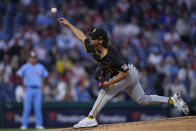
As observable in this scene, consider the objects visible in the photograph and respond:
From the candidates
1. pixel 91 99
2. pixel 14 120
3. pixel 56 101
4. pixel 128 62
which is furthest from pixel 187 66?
pixel 128 62

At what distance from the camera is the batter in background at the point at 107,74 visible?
781cm

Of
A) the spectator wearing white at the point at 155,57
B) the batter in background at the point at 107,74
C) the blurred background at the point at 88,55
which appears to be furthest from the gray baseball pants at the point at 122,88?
the spectator wearing white at the point at 155,57

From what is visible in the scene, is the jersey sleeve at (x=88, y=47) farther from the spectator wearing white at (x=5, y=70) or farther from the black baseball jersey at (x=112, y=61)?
the spectator wearing white at (x=5, y=70)

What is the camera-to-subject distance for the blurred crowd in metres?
15.2

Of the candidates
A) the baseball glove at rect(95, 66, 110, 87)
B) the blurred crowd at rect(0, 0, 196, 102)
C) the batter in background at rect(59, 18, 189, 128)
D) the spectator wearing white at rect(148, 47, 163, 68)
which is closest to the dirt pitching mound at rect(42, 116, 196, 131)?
the batter in background at rect(59, 18, 189, 128)

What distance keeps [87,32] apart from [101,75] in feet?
32.1

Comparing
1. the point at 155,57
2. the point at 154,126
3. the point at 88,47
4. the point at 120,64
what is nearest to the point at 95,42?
the point at 88,47

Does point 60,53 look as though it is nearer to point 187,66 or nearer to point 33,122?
point 33,122

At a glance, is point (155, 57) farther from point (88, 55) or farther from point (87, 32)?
point (87, 32)

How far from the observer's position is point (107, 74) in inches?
319

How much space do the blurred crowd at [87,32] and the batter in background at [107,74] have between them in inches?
252

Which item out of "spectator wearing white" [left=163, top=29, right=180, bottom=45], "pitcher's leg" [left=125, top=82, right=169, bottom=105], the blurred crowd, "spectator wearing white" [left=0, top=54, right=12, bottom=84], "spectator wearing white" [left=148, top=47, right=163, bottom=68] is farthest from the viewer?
"spectator wearing white" [left=163, top=29, right=180, bottom=45]

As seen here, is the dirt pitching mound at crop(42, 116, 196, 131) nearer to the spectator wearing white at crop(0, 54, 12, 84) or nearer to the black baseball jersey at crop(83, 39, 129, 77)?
the black baseball jersey at crop(83, 39, 129, 77)

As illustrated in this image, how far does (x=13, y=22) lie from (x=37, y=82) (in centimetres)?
529
